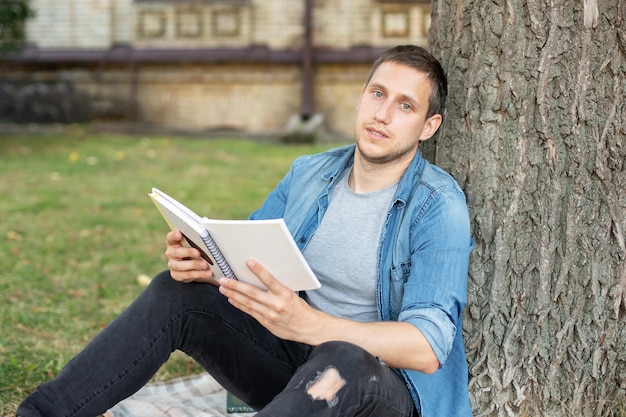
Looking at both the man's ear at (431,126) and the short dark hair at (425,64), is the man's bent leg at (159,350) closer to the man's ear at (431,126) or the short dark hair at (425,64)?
the man's ear at (431,126)

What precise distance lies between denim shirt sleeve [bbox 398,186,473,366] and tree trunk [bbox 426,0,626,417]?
350 millimetres

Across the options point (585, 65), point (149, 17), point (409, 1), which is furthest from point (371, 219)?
point (149, 17)

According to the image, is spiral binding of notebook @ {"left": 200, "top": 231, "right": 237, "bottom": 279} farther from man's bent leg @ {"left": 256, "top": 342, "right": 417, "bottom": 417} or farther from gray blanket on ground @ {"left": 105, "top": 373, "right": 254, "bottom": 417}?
gray blanket on ground @ {"left": 105, "top": 373, "right": 254, "bottom": 417}

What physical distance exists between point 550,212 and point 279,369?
43.0 inches

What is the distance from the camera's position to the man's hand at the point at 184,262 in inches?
106

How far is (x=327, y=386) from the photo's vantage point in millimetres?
2295

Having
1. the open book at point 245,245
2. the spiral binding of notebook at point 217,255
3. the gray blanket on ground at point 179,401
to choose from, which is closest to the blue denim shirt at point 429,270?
the open book at point 245,245

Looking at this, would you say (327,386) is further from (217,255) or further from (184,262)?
(184,262)

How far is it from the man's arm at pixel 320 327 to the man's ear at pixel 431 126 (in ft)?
2.53

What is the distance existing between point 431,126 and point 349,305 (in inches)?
27.4

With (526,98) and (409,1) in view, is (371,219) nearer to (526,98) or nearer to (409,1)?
(526,98)

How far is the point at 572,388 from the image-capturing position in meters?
2.88

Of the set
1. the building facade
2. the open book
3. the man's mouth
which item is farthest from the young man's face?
the building facade

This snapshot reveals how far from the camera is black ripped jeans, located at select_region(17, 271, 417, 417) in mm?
2322
